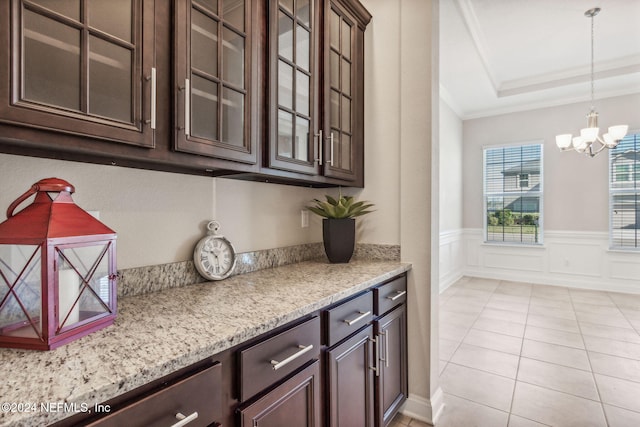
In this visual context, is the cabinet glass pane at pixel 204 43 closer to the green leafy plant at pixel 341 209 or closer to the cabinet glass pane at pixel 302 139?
the cabinet glass pane at pixel 302 139

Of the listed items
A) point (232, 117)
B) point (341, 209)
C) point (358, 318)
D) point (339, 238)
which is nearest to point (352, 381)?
point (358, 318)

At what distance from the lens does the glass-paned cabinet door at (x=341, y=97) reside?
5.58 feet

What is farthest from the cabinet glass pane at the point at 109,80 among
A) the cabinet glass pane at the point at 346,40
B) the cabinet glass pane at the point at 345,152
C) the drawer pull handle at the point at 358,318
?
the cabinet glass pane at the point at 346,40

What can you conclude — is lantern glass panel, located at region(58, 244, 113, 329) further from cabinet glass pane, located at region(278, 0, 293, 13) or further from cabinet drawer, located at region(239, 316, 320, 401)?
cabinet glass pane, located at region(278, 0, 293, 13)

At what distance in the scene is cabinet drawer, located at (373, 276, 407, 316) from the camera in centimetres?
149

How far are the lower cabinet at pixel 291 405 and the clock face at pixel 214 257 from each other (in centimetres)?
61

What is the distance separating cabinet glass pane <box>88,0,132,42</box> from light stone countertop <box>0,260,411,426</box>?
0.83m

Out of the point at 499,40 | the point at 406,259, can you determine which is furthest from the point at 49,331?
the point at 499,40

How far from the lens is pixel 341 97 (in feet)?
6.01

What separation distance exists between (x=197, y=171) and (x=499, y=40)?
12.6 ft

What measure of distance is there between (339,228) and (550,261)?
488 cm

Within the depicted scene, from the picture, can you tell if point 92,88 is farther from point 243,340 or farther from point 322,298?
point 322,298

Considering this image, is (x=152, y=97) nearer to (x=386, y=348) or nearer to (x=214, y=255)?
(x=214, y=255)

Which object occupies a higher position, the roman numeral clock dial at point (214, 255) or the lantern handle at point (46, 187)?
the lantern handle at point (46, 187)
